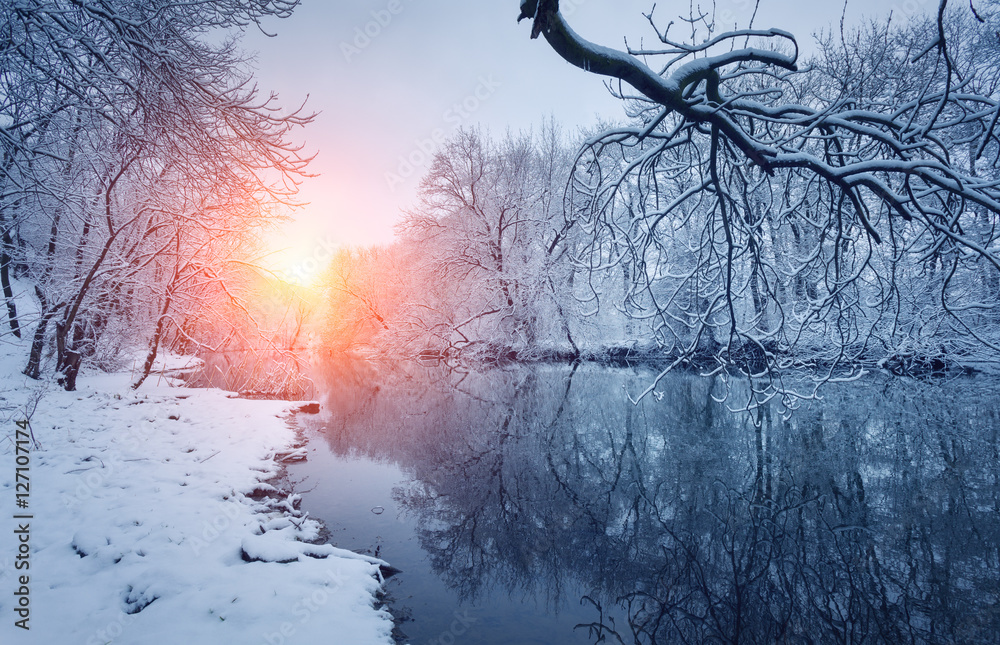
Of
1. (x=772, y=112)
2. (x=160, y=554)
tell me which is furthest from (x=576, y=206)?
(x=160, y=554)

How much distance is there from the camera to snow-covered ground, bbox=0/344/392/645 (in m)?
2.56

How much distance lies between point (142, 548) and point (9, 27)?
142 inches

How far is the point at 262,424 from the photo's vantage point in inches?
309

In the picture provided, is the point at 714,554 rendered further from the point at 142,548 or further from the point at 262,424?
the point at 262,424

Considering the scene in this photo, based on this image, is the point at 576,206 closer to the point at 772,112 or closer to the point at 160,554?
the point at 772,112

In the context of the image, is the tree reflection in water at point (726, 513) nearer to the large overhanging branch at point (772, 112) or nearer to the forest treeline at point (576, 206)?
the forest treeline at point (576, 206)

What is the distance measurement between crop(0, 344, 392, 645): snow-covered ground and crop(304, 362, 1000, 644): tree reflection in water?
1.17 m

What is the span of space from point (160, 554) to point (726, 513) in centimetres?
496

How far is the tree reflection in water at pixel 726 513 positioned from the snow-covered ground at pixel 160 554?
1.17 meters

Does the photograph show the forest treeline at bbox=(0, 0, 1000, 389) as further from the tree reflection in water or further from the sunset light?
the tree reflection in water

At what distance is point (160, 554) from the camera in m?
3.25

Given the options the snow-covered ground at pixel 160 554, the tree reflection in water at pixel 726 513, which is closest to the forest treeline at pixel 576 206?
the tree reflection in water at pixel 726 513

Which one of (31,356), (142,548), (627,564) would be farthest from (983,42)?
(31,356)

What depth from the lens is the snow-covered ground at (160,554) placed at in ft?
8.39
